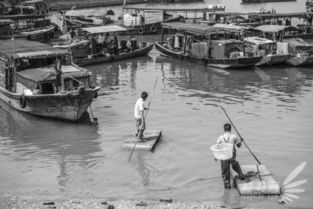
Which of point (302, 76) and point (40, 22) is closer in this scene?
point (302, 76)

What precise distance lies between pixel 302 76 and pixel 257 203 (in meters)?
18.2

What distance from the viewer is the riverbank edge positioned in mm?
10945

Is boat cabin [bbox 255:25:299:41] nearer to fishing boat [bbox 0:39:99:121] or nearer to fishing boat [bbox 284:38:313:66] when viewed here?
fishing boat [bbox 284:38:313:66]

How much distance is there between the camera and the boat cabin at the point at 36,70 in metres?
19.0

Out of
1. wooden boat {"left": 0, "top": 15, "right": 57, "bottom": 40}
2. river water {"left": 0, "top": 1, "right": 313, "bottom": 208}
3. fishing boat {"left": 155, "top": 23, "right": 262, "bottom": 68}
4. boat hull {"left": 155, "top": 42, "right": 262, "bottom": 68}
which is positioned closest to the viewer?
river water {"left": 0, "top": 1, "right": 313, "bottom": 208}

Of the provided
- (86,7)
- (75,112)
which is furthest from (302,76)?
(86,7)

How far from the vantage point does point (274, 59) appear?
29.4 metres

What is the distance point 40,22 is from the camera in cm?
4734

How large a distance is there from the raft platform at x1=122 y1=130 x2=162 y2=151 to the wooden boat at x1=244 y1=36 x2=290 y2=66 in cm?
1484

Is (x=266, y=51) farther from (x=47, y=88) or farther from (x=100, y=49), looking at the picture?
(x=47, y=88)

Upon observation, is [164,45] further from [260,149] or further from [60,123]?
[260,149]

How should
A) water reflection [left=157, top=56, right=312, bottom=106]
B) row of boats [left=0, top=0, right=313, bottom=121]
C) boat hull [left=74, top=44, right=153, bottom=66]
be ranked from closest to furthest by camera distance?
row of boats [left=0, top=0, right=313, bottom=121] < water reflection [left=157, top=56, right=312, bottom=106] < boat hull [left=74, top=44, right=153, bottom=66]

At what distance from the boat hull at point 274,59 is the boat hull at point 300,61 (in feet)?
1.34

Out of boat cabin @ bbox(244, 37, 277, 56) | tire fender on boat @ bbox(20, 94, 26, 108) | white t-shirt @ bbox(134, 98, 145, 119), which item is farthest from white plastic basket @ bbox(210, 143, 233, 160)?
boat cabin @ bbox(244, 37, 277, 56)
